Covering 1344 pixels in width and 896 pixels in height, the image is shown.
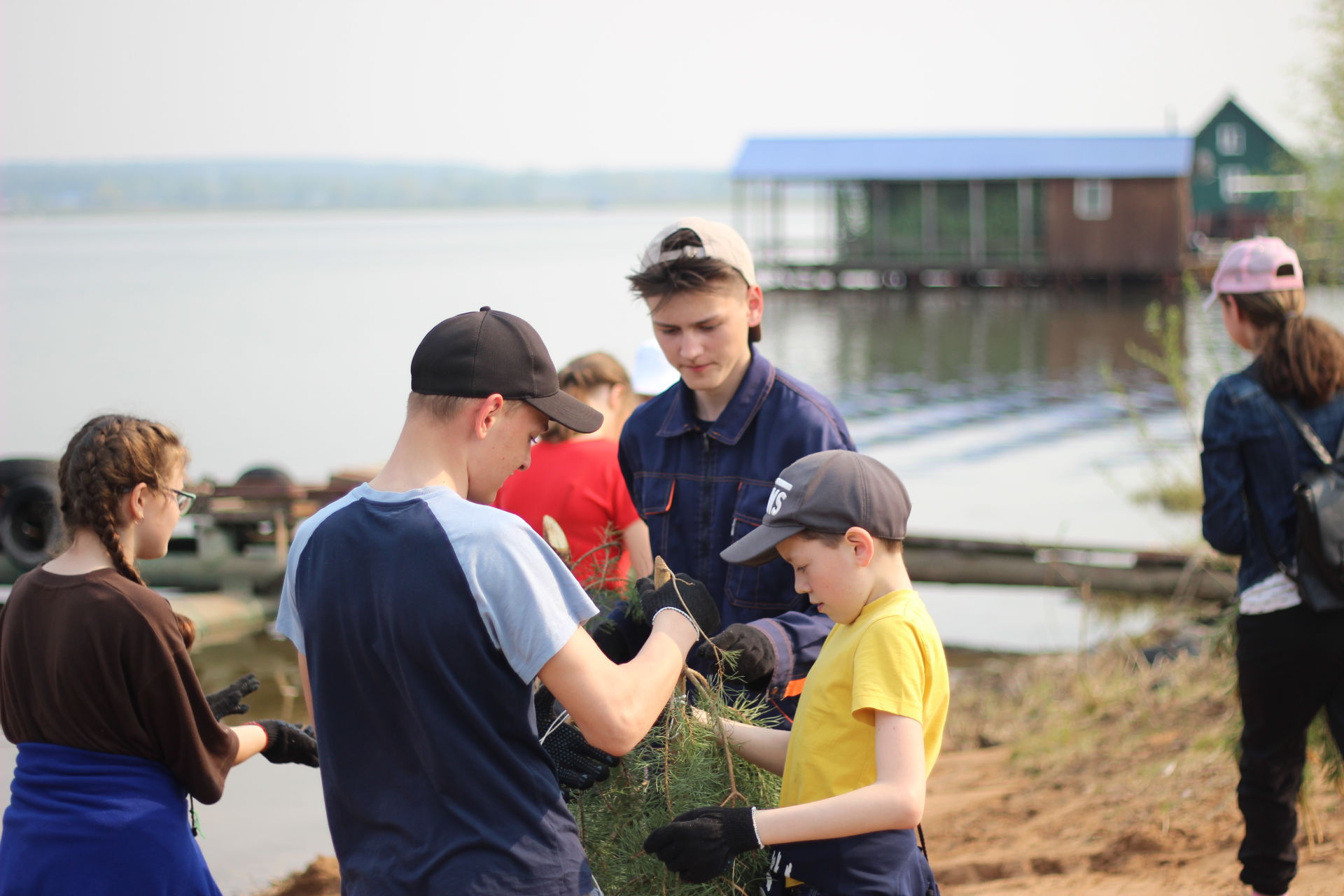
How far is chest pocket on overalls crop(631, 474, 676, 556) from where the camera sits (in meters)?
3.29

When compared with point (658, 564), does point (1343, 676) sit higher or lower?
lower

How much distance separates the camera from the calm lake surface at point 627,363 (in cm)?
973

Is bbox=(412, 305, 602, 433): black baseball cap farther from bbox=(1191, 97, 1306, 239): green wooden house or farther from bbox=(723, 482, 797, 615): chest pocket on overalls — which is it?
bbox=(1191, 97, 1306, 239): green wooden house

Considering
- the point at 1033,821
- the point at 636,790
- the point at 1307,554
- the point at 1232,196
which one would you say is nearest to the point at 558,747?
the point at 636,790

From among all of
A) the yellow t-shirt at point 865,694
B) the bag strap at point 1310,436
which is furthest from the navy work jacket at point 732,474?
the bag strap at point 1310,436

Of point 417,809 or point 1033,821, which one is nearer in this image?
point 417,809

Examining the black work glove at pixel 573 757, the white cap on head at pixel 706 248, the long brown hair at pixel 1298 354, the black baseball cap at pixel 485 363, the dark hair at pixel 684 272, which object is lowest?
the black work glove at pixel 573 757

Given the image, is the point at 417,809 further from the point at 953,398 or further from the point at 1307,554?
the point at 953,398

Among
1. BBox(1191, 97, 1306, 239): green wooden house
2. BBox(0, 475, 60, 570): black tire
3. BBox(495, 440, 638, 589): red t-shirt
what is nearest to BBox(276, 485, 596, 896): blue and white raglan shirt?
BBox(495, 440, 638, 589): red t-shirt

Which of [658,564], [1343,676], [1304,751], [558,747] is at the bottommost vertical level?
[1304,751]

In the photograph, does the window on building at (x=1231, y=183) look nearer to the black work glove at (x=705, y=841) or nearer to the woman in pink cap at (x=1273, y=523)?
the woman in pink cap at (x=1273, y=523)

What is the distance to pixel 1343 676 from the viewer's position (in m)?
3.63

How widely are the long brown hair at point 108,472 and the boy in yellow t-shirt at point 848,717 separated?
4.78 feet

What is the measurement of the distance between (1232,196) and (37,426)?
60.4 meters
